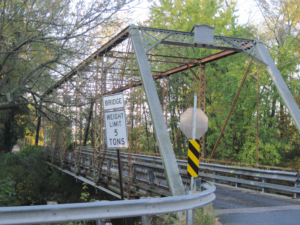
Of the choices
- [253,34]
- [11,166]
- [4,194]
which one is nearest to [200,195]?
[4,194]

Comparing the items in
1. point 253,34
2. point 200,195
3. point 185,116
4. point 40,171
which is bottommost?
point 40,171

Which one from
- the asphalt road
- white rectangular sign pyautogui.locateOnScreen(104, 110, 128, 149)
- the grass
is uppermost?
white rectangular sign pyautogui.locateOnScreen(104, 110, 128, 149)

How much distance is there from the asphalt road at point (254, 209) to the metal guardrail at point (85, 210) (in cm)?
253

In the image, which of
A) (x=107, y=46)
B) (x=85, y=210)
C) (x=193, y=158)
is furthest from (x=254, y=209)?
(x=107, y=46)

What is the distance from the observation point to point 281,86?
10.2 metres

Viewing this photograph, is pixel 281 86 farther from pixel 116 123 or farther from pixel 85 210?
pixel 85 210

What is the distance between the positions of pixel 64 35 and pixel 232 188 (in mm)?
8332

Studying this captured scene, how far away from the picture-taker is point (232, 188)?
1113 centimetres

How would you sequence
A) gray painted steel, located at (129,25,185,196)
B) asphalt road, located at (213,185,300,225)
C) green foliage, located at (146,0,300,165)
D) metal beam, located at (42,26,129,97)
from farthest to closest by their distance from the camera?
green foliage, located at (146,0,300,165) → metal beam, located at (42,26,129,97) → gray painted steel, located at (129,25,185,196) → asphalt road, located at (213,185,300,225)

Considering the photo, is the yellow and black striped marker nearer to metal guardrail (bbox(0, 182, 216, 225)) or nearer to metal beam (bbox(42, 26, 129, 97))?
metal guardrail (bbox(0, 182, 216, 225))

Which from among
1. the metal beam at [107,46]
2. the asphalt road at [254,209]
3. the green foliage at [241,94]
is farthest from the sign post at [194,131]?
the green foliage at [241,94]

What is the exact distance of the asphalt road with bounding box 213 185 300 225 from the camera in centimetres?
614

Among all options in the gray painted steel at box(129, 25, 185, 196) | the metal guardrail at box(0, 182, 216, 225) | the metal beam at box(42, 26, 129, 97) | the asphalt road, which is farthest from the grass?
the metal beam at box(42, 26, 129, 97)

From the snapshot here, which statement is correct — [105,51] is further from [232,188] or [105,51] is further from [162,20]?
[162,20]
